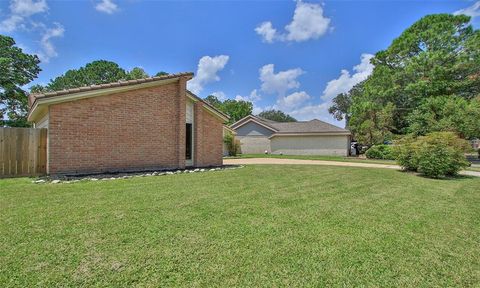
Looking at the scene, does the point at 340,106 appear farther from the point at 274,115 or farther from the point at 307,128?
the point at 307,128

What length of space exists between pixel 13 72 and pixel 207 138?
24692 mm

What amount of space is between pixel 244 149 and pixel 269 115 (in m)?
50.8

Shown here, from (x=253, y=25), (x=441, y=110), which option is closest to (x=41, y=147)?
(x=253, y=25)

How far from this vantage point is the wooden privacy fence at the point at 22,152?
29.4 feet

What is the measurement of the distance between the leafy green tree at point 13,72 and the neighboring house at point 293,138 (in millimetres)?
23469

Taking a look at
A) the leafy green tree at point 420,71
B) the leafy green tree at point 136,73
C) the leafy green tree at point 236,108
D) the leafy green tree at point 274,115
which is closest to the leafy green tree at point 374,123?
the leafy green tree at point 420,71

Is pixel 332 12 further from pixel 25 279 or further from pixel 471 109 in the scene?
pixel 25 279

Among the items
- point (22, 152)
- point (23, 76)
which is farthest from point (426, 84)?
point (23, 76)

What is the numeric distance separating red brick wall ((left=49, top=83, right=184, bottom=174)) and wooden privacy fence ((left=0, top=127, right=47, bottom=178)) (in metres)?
1.02

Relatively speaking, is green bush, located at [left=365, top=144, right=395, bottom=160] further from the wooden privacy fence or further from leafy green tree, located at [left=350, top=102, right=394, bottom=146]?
the wooden privacy fence

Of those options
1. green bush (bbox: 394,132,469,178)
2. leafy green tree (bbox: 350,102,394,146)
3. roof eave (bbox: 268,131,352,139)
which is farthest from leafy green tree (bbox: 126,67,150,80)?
green bush (bbox: 394,132,469,178)

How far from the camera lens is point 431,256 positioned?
3299 mm

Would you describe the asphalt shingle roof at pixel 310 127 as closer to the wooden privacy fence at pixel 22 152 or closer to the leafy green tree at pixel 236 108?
the leafy green tree at pixel 236 108

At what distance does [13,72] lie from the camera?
996 inches
